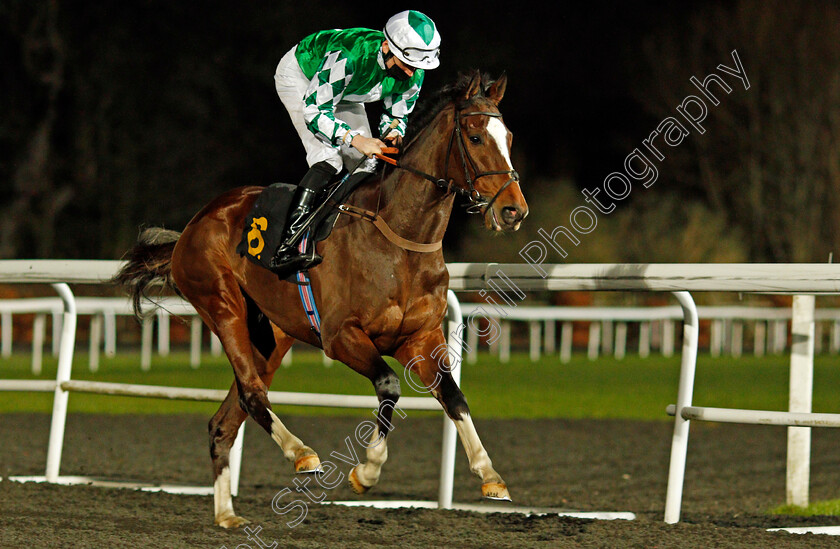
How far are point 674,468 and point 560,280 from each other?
2.70 feet

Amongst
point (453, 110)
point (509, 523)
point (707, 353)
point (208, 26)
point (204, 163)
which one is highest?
point (208, 26)

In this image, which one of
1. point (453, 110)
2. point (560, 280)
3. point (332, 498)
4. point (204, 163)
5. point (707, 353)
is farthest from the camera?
point (204, 163)

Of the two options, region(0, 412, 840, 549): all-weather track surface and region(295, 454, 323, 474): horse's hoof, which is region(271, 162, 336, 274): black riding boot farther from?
region(0, 412, 840, 549): all-weather track surface

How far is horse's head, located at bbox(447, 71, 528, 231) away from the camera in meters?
3.47

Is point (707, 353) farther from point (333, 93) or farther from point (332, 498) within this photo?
point (333, 93)

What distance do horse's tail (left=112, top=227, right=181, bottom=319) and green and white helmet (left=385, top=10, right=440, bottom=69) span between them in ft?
4.96

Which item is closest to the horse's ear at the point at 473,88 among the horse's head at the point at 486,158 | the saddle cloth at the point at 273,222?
the horse's head at the point at 486,158

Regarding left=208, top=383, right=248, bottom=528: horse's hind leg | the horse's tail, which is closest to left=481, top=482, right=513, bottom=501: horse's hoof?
left=208, top=383, right=248, bottom=528: horse's hind leg

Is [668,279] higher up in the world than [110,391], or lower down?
higher up

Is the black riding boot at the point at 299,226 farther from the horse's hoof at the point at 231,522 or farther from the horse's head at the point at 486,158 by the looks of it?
the horse's hoof at the point at 231,522

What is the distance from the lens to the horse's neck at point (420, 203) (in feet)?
12.4

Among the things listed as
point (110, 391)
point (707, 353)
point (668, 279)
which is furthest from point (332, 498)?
point (707, 353)

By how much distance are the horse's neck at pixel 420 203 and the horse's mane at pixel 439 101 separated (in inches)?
3.5

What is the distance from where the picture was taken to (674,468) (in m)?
4.00
